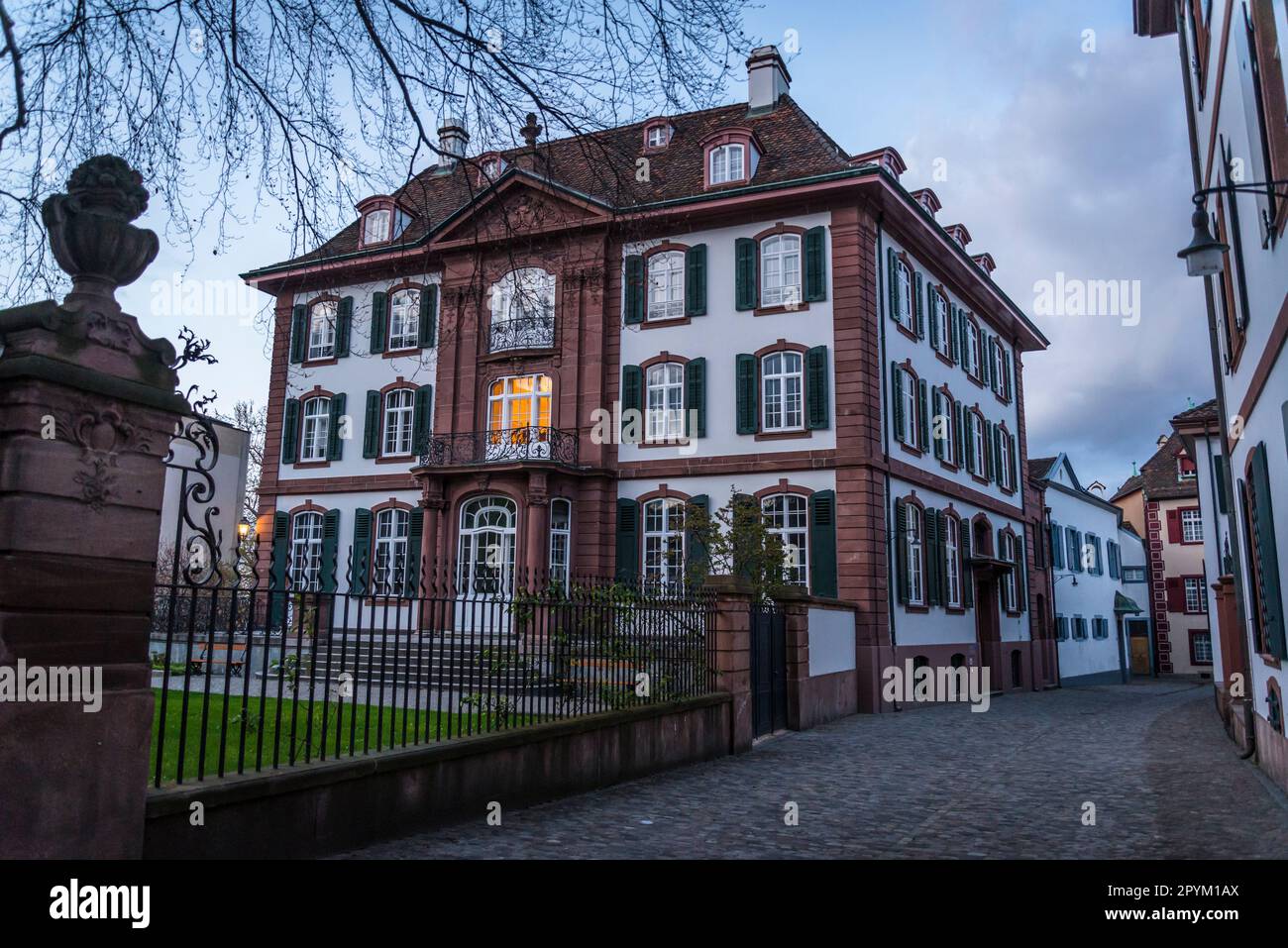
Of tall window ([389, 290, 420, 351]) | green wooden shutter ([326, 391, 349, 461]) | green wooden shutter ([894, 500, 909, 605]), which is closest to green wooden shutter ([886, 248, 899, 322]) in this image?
green wooden shutter ([894, 500, 909, 605])

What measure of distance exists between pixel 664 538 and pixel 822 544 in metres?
3.69

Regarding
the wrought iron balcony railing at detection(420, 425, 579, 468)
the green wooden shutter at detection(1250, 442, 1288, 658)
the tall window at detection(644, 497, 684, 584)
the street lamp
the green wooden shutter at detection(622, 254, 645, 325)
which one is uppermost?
the green wooden shutter at detection(622, 254, 645, 325)

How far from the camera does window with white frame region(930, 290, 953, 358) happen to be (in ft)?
89.1

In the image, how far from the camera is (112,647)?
5504 mm

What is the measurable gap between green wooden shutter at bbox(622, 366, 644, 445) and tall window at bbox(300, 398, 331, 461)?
9.12 metres

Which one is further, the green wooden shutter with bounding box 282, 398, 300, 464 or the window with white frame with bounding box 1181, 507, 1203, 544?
the window with white frame with bounding box 1181, 507, 1203, 544

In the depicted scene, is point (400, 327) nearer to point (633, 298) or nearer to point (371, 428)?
point (371, 428)

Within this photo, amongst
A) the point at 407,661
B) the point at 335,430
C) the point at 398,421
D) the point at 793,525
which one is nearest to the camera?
the point at 407,661

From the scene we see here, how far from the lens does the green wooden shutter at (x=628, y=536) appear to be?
78.5 ft

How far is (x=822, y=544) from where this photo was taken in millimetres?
22109

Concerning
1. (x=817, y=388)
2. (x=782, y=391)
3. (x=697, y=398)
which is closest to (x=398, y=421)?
(x=697, y=398)

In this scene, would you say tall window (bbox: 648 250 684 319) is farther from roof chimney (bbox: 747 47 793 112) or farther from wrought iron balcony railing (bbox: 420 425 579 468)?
roof chimney (bbox: 747 47 793 112)
